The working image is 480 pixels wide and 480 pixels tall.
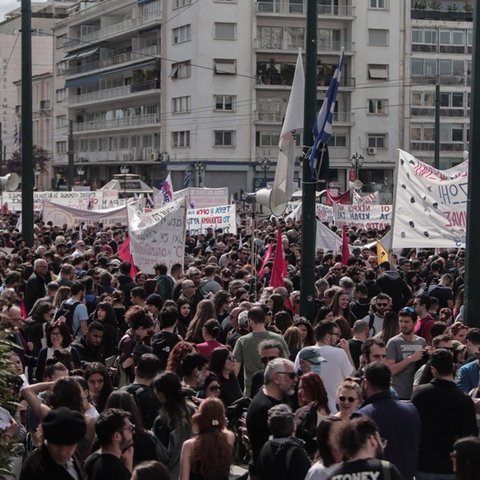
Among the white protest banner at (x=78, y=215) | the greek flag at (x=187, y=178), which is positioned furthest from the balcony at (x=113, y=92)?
the white protest banner at (x=78, y=215)

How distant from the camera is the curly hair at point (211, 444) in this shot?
22.7 ft

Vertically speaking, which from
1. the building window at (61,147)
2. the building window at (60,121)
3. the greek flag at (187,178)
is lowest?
the greek flag at (187,178)

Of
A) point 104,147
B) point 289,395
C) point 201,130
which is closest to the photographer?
point 289,395

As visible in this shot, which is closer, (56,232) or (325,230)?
(325,230)

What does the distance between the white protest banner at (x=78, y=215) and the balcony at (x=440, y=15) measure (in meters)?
44.9

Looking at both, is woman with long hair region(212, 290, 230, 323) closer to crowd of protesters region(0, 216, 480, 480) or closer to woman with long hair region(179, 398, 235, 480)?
crowd of protesters region(0, 216, 480, 480)

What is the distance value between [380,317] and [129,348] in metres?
3.49

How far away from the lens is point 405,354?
35.0 feet

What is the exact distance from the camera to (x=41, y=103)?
98250 millimetres

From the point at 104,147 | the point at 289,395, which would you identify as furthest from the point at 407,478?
the point at 104,147

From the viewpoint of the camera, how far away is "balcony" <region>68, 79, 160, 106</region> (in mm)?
76375

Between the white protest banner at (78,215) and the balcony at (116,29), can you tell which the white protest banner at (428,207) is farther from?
the balcony at (116,29)

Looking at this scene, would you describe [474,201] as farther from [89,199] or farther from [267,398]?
[89,199]

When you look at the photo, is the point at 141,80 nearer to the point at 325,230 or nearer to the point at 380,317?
the point at 325,230
